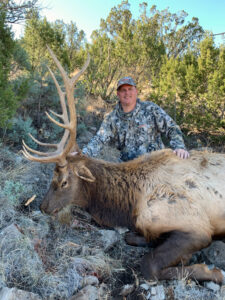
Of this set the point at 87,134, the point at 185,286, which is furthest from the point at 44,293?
the point at 87,134

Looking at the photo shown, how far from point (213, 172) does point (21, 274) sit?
2363 millimetres

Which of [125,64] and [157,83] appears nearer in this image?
[157,83]

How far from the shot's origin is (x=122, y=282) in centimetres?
260

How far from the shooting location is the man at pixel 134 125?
14.6 feet

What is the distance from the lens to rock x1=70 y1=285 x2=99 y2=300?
85.3 inches

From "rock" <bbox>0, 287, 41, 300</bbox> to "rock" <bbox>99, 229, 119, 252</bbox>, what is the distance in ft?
3.80

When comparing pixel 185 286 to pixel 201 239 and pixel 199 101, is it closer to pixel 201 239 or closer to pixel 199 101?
pixel 201 239

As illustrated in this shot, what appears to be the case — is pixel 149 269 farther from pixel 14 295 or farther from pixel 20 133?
pixel 20 133

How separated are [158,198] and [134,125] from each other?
2.02 metres

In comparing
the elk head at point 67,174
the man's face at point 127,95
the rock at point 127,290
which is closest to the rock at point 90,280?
the rock at point 127,290

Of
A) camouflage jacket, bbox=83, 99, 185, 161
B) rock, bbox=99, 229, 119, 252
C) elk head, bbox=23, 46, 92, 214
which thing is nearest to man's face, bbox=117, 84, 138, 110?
camouflage jacket, bbox=83, 99, 185, 161

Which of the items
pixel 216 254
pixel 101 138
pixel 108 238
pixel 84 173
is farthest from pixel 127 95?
pixel 216 254

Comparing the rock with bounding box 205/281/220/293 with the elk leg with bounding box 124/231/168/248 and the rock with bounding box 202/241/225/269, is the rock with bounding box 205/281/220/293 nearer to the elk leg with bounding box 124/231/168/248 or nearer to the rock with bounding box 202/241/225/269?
the rock with bounding box 202/241/225/269

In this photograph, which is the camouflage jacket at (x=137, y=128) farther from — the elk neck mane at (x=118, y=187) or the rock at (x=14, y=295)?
the rock at (x=14, y=295)
